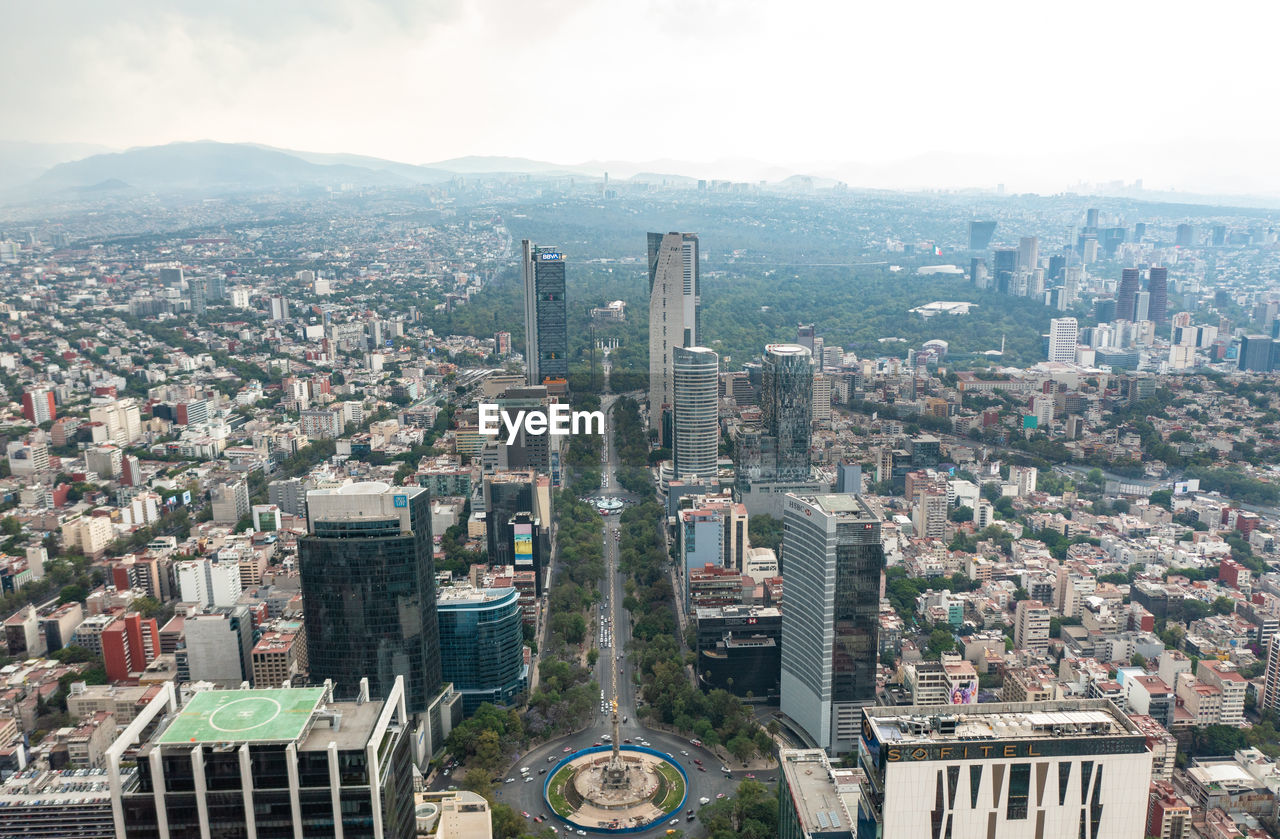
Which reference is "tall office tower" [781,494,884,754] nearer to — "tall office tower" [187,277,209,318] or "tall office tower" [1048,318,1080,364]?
"tall office tower" [1048,318,1080,364]

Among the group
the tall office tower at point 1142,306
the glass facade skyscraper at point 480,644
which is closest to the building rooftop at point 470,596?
the glass facade skyscraper at point 480,644

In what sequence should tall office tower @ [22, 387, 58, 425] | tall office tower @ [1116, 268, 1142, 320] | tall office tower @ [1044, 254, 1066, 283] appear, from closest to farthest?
tall office tower @ [22, 387, 58, 425], tall office tower @ [1116, 268, 1142, 320], tall office tower @ [1044, 254, 1066, 283]

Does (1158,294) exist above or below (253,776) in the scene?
below

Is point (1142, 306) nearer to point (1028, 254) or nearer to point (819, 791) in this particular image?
point (1028, 254)

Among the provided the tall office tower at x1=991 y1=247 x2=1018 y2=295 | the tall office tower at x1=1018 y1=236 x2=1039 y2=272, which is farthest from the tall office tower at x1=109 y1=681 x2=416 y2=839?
the tall office tower at x1=1018 y1=236 x2=1039 y2=272

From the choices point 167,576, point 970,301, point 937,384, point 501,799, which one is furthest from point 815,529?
point 970,301

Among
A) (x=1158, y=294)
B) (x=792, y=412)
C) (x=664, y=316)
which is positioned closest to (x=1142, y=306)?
(x=1158, y=294)

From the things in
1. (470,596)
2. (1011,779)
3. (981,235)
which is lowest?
(470,596)
